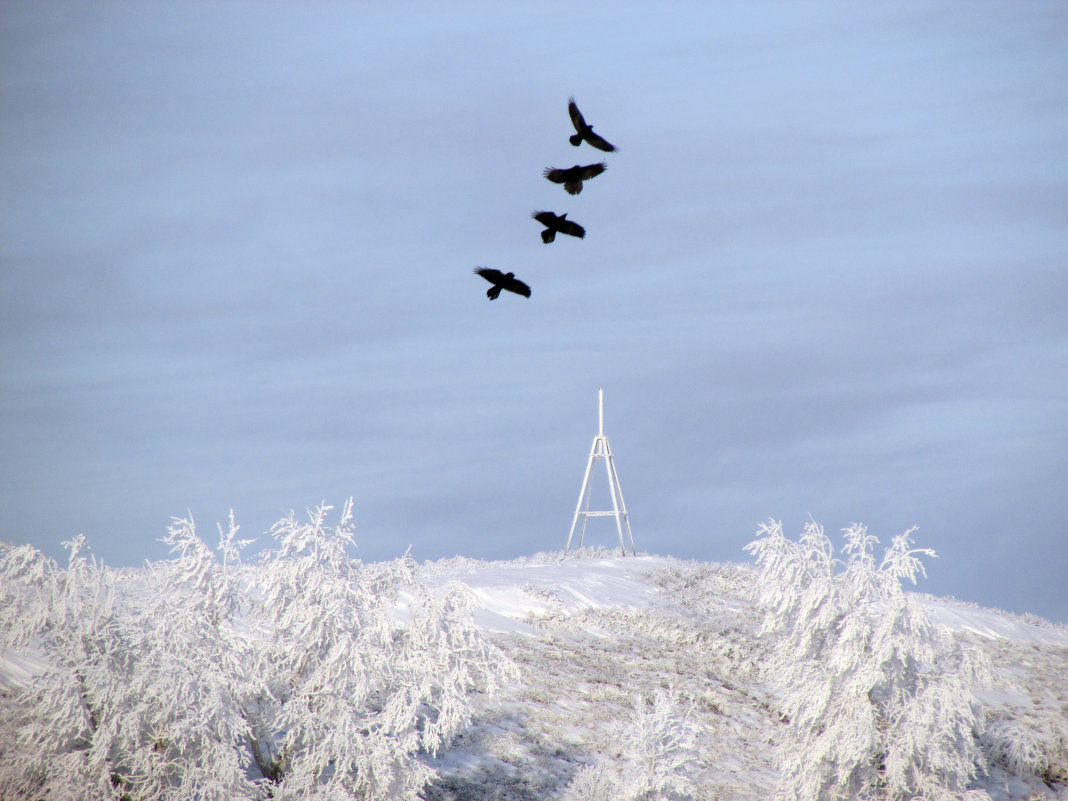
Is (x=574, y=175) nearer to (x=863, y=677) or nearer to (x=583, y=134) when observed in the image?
(x=583, y=134)

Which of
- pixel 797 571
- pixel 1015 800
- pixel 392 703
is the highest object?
pixel 797 571

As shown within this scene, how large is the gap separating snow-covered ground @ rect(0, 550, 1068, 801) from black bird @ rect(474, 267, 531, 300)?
5648mm

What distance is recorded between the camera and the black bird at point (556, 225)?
13.0m

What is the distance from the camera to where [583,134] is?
40.8 feet

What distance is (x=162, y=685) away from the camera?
13320mm

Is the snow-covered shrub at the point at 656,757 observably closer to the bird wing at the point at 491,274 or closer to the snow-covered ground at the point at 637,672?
the snow-covered ground at the point at 637,672

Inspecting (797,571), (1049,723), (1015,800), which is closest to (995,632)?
(1049,723)

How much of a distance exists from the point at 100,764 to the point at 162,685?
1.39m

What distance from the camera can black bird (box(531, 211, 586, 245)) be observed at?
1300 centimetres

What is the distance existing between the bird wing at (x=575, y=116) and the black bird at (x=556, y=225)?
4.35ft

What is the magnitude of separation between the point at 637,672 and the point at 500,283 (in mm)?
14413

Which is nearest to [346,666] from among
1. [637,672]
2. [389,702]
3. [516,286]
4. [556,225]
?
[389,702]

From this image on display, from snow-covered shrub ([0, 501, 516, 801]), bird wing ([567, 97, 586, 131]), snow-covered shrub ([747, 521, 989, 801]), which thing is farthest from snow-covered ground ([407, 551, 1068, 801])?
bird wing ([567, 97, 586, 131])

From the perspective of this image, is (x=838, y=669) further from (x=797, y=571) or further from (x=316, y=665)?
(x=316, y=665)
